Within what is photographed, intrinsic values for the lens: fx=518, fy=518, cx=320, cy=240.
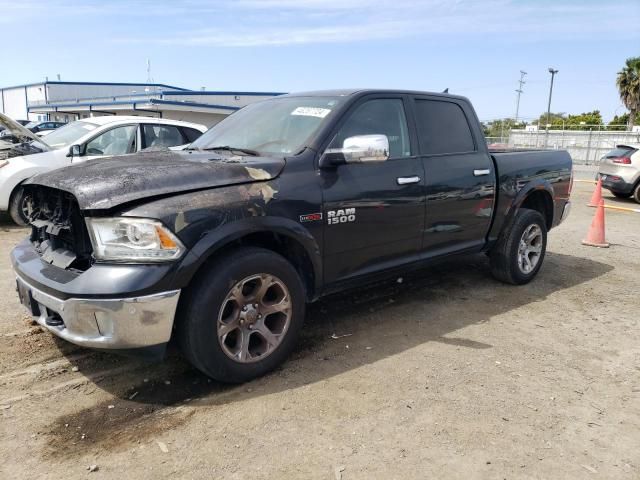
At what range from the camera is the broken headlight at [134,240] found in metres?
2.84

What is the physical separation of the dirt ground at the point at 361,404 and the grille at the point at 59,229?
0.81 meters

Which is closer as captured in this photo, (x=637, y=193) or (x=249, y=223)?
(x=249, y=223)

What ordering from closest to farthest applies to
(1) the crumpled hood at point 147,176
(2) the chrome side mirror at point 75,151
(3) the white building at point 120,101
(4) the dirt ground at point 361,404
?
(4) the dirt ground at point 361,404, (1) the crumpled hood at point 147,176, (2) the chrome side mirror at point 75,151, (3) the white building at point 120,101

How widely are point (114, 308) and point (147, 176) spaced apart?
0.79 meters

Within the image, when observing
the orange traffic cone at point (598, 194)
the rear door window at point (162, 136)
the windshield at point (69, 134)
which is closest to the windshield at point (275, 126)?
the rear door window at point (162, 136)

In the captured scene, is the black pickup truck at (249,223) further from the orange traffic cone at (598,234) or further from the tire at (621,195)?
the tire at (621,195)

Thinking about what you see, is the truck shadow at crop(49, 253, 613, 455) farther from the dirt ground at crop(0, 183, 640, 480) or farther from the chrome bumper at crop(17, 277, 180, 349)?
the chrome bumper at crop(17, 277, 180, 349)

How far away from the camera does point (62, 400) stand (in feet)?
10.2

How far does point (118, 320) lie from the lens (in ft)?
9.21

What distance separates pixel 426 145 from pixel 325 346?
1.90 meters

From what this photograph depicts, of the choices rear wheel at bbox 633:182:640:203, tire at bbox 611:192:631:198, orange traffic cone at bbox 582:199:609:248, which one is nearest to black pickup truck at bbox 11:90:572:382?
orange traffic cone at bbox 582:199:609:248

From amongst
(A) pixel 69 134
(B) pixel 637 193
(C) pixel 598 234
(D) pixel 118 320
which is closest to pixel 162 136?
(A) pixel 69 134

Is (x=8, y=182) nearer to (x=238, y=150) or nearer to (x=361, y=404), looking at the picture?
(x=238, y=150)

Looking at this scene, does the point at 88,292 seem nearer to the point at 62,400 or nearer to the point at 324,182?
the point at 62,400
